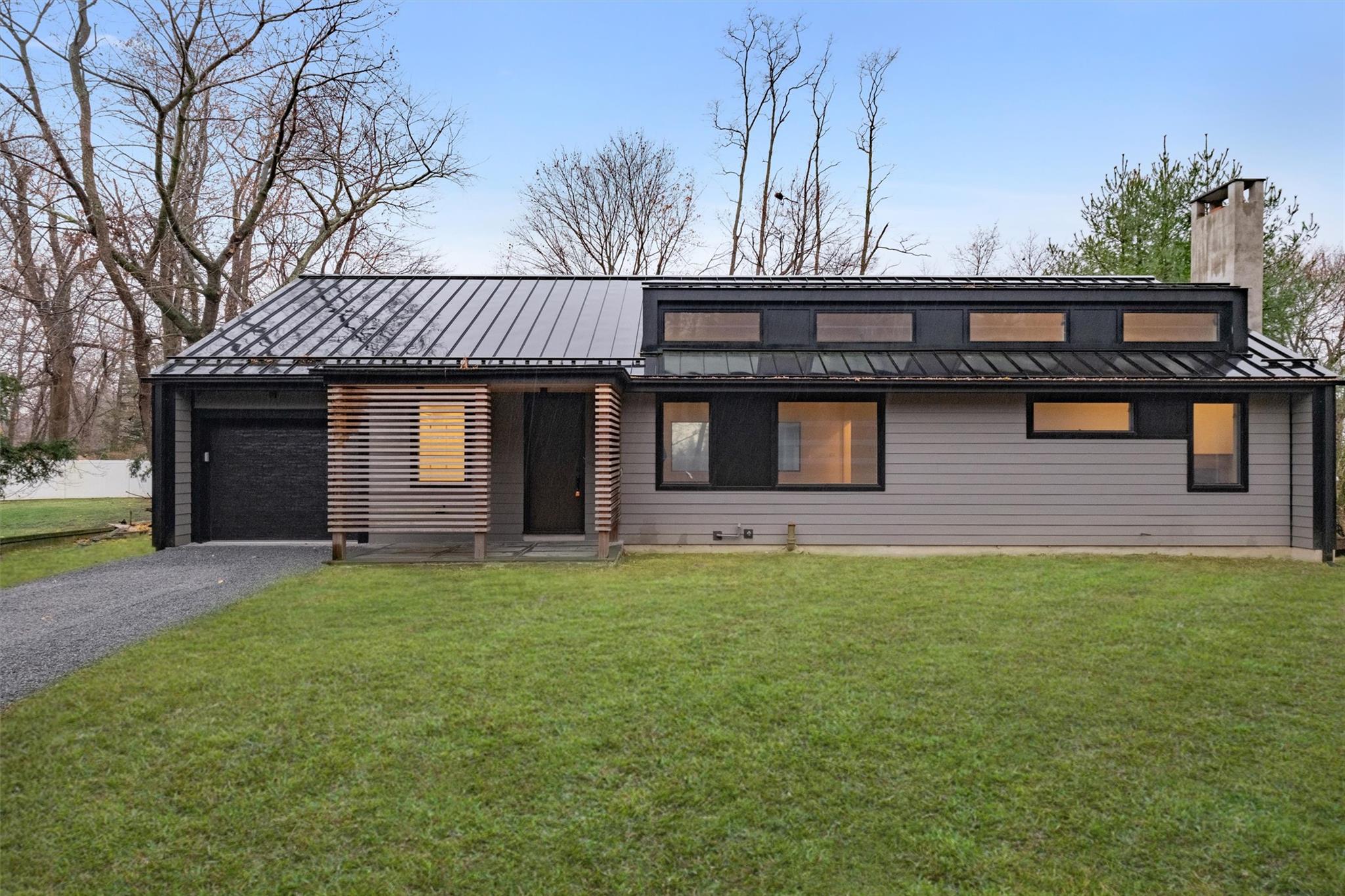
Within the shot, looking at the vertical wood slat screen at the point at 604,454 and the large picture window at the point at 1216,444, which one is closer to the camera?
the vertical wood slat screen at the point at 604,454

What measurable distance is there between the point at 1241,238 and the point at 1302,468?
391cm

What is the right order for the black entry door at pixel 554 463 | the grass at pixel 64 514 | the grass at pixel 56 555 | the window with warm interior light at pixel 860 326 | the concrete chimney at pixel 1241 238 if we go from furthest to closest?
the grass at pixel 64 514
the concrete chimney at pixel 1241 238
the window with warm interior light at pixel 860 326
the black entry door at pixel 554 463
the grass at pixel 56 555

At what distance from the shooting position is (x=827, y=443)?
27.4 ft

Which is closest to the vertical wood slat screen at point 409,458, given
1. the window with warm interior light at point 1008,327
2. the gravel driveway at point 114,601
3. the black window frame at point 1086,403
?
the gravel driveway at point 114,601

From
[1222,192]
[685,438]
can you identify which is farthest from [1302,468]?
[685,438]

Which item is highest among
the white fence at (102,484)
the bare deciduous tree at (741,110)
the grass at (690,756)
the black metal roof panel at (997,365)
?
the bare deciduous tree at (741,110)

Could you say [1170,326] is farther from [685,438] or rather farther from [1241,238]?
[685,438]

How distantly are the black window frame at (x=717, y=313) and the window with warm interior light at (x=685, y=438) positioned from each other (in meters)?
1.04

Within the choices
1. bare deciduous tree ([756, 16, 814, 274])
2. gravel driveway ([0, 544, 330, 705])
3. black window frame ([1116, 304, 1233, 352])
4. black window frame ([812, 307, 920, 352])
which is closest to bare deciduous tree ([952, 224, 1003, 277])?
bare deciduous tree ([756, 16, 814, 274])

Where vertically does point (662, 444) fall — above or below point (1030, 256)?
below

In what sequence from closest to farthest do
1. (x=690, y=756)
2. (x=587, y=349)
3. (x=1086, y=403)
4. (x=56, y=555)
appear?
(x=690, y=756), (x=56, y=555), (x=1086, y=403), (x=587, y=349)

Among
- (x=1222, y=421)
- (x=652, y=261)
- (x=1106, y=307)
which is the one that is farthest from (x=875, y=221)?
(x=1222, y=421)

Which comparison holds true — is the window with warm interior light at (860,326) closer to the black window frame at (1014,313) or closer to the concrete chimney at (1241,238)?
the black window frame at (1014,313)

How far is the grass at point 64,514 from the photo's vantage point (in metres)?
9.60
